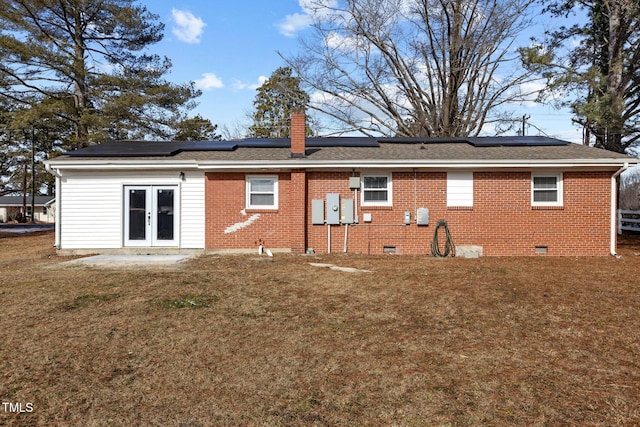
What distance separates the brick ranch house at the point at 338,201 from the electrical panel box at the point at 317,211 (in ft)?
0.14

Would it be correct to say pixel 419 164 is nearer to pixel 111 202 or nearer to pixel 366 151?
pixel 366 151

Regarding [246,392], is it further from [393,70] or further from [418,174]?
[393,70]

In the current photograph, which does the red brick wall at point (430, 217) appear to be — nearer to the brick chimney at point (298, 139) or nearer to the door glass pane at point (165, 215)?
the brick chimney at point (298, 139)

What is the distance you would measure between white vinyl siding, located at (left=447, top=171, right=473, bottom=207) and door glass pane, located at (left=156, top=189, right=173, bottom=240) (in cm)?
846

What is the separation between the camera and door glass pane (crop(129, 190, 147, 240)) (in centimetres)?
1258

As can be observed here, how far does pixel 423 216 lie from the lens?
12.1 meters

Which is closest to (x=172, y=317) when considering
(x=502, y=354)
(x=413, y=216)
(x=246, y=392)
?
(x=246, y=392)

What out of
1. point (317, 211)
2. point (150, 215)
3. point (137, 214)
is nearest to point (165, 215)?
point (150, 215)

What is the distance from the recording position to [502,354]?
439 centimetres

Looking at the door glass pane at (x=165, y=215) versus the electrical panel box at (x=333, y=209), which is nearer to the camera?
the electrical panel box at (x=333, y=209)

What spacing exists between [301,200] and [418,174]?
11.8 feet

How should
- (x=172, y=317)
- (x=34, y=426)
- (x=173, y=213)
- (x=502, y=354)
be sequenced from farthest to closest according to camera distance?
(x=173, y=213)
(x=172, y=317)
(x=502, y=354)
(x=34, y=426)

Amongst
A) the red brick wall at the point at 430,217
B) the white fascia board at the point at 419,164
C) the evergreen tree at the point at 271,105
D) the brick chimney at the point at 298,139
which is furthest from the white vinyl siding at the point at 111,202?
the evergreen tree at the point at 271,105

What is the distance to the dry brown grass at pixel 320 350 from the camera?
3211 mm
